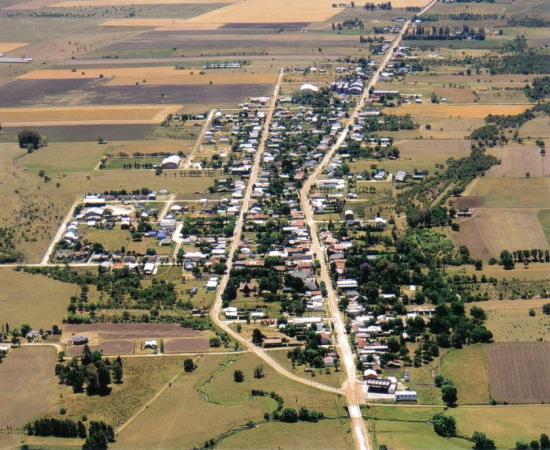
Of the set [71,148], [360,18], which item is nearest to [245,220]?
[71,148]

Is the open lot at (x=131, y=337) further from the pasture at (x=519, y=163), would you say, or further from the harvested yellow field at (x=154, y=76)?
the harvested yellow field at (x=154, y=76)

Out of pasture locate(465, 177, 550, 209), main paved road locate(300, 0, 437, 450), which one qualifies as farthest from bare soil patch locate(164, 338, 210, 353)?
pasture locate(465, 177, 550, 209)

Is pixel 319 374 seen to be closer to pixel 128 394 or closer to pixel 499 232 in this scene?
pixel 128 394

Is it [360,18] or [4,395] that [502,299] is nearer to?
[4,395]

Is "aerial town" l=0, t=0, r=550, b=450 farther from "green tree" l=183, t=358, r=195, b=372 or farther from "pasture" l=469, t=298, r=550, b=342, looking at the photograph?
"green tree" l=183, t=358, r=195, b=372

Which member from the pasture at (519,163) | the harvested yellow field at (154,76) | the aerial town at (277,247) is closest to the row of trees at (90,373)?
the aerial town at (277,247)

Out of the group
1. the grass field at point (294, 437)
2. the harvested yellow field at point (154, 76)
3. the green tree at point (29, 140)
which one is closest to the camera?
the grass field at point (294, 437)
